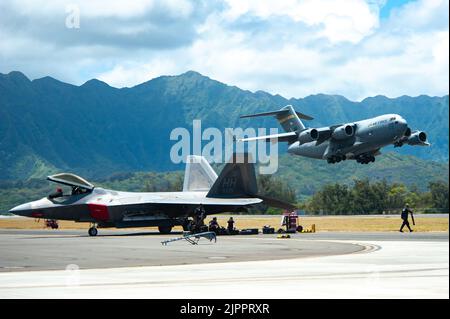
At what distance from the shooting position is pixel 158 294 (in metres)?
15.4

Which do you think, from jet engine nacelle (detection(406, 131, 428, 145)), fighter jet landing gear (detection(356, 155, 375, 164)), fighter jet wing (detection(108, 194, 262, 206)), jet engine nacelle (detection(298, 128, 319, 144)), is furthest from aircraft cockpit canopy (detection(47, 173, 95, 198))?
fighter jet landing gear (detection(356, 155, 375, 164))

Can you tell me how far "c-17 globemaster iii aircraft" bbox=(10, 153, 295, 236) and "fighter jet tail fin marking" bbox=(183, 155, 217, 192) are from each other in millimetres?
4997

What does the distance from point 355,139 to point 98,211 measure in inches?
1119

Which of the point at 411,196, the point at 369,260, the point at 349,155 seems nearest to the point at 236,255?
the point at 369,260

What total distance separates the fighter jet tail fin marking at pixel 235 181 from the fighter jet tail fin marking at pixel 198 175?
6298mm

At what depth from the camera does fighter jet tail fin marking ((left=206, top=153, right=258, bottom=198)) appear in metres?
55.5

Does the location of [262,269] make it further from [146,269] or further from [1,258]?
[1,258]

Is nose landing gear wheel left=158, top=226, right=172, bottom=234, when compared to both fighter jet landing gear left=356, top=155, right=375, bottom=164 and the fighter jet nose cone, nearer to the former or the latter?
the fighter jet nose cone

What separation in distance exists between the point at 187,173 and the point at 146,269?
42.0 metres

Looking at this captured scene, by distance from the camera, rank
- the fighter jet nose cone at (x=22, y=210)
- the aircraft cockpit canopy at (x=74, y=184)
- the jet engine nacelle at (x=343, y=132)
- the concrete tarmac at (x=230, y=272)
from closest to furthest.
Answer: the concrete tarmac at (x=230, y=272) → the aircraft cockpit canopy at (x=74, y=184) → the fighter jet nose cone at (x=22, y=210) → the jet engine nacelle at (x=343, y=132)

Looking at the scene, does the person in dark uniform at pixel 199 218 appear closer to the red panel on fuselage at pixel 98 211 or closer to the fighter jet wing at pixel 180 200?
the fighter jet wing at pixel 180 200

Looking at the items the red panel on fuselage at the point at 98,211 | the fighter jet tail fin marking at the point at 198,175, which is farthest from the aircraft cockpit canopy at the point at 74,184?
the fighter jet tail fin marking at the point at 198,175

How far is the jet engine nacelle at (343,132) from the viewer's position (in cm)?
7181

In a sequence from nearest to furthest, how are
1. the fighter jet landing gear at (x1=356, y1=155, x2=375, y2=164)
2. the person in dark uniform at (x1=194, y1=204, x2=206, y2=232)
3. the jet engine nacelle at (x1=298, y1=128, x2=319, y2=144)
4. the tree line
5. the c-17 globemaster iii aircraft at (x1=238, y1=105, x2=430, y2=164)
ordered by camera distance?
the person in dark uniform at (x1=194, y1=204, x2=206, y2=232)
the c-17 globemaster iii aircraft at (x1=238, y1=105, x2=430, y2=164)
the fighter jet landing gear at (x1=356, y1=155, x2=375, y2=164)
the jet engine nacelle at (x1=298, y1=128, x2=319, y2=144)
the tree line
